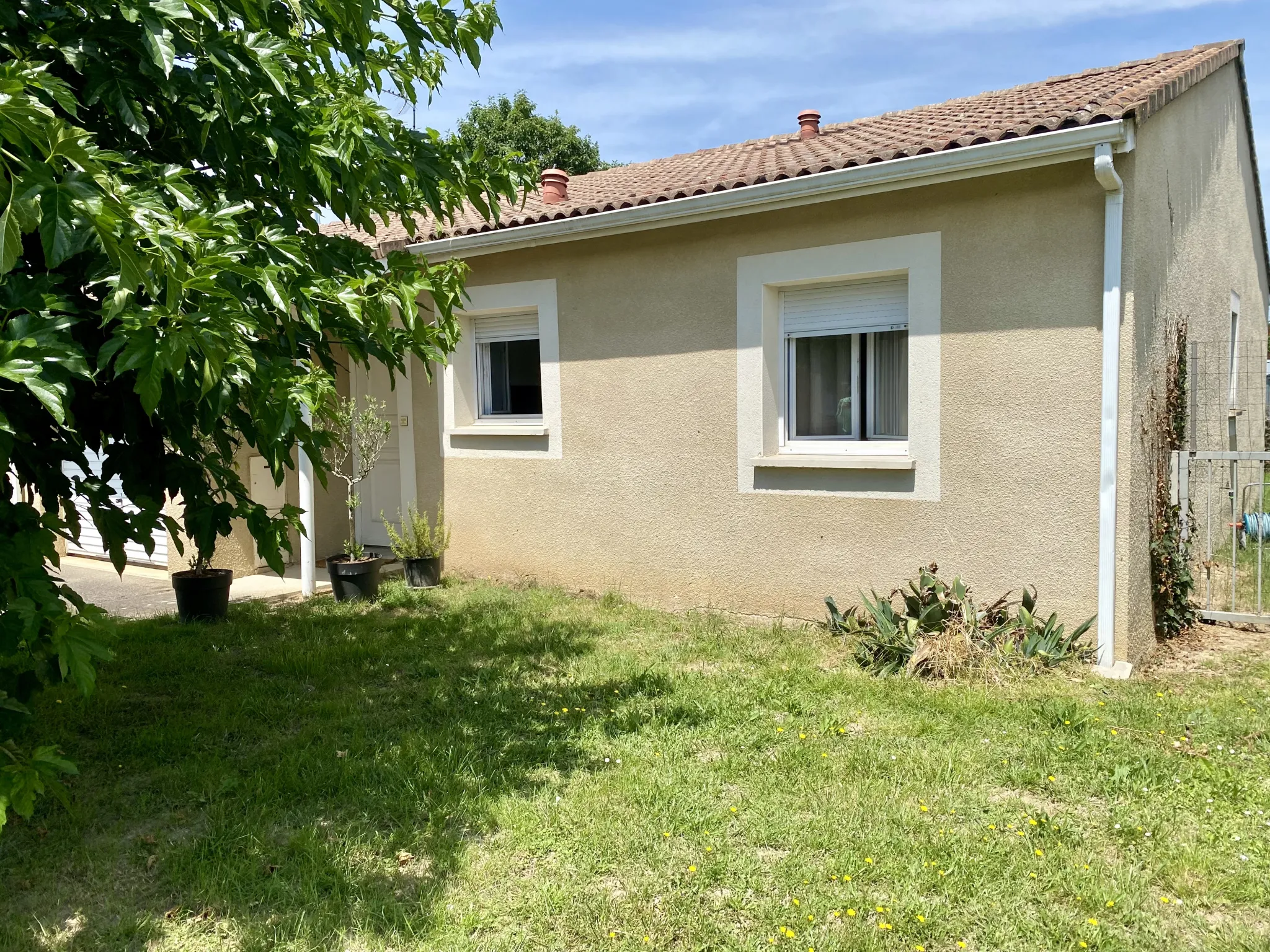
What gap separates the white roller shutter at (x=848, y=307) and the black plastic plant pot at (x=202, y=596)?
16.4 ft

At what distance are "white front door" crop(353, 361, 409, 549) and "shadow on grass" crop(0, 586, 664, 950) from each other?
3285 millimetres


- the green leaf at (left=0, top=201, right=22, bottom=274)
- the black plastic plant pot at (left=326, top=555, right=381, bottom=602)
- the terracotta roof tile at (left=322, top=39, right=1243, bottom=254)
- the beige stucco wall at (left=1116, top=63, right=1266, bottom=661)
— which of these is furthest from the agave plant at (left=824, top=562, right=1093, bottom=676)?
the green leaf at (left=0, top=201, right=22, bottom=274)

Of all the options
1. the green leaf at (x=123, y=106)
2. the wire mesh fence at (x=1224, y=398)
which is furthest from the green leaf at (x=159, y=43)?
the wire mesh fence at (x=1224, y=398)

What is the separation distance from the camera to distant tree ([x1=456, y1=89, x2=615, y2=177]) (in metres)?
29.2

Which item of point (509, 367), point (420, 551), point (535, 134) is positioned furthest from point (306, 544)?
point (535, 134)

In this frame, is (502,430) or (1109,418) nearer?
(1109,418)

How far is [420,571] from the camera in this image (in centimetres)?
855

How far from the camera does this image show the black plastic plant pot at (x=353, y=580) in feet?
26.5

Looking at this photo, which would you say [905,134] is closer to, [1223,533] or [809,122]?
[809,122]

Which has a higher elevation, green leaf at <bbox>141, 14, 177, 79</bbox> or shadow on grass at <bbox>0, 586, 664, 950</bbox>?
green leaf at <bbox>141, 14, 177, 79</bbox>

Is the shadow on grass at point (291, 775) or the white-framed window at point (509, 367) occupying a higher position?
the white-framed window at point (509, 367)

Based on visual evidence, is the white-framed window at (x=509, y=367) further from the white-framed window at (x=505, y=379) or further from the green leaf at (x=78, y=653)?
the green leaf at (x=78, y=653)

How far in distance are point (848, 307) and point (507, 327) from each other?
343 cm

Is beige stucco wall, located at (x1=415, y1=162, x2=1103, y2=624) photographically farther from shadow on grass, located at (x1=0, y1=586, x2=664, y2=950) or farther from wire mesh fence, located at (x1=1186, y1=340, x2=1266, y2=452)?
wire mesh fence, located at (x1=1186, y1=340, x2=1266, y2=452)
